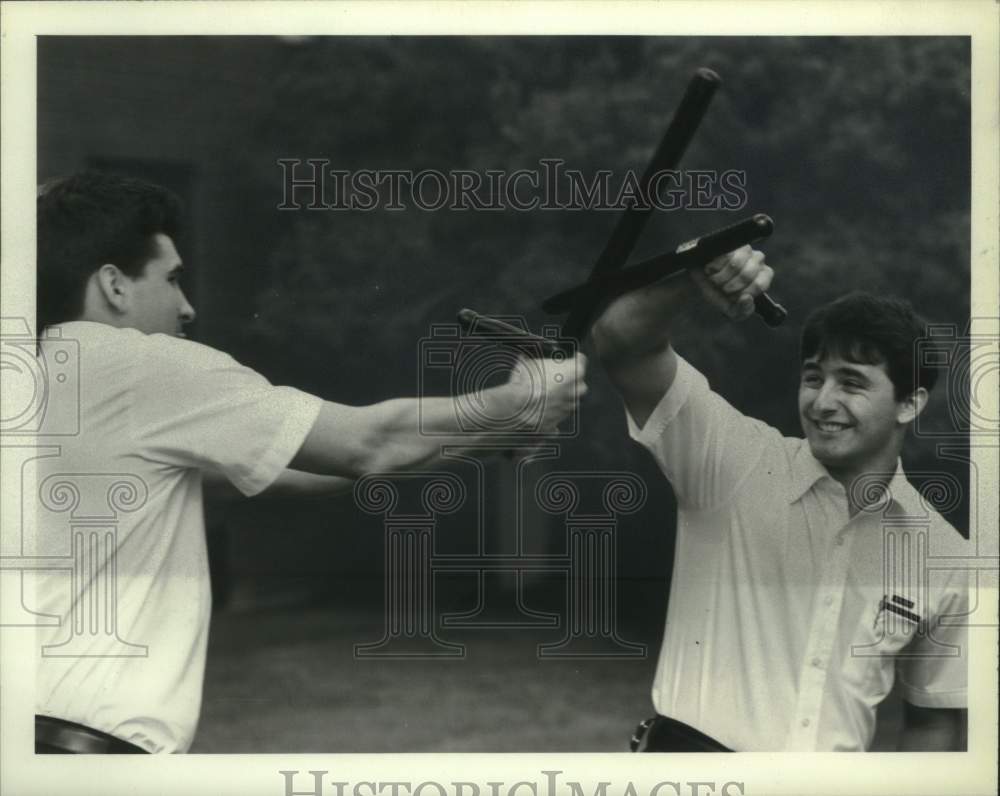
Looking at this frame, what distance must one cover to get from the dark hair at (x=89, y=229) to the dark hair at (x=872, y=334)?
188cm

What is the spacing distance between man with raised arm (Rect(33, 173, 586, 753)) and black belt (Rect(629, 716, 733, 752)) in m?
0.94

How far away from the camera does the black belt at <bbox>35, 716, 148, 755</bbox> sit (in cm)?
408

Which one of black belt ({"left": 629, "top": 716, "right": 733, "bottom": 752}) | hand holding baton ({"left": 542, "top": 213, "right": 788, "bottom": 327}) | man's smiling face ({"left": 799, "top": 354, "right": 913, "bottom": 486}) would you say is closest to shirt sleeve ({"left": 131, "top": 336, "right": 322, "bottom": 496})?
hand holding baton ({"left": 542, "top": 213, "right": 788, "bottom": 327})

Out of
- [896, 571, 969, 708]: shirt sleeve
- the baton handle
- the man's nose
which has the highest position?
the baton handle

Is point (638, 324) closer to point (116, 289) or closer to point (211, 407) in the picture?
point (211, 407)

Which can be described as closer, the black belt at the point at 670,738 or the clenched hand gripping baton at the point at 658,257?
the clenched hand gripping baton at the point at 658,257

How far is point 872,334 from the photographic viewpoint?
4.10 metres

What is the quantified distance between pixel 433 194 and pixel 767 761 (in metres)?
1.92

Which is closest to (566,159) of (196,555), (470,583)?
(470,583)

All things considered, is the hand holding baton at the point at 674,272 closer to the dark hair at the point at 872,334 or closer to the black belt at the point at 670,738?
the dark hair at the point at 872,334

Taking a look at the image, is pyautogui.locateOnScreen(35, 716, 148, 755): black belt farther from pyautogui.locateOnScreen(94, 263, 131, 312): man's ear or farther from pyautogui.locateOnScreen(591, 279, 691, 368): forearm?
pyautogui.locateOnScreen(591, 279, 691, 368): forearm

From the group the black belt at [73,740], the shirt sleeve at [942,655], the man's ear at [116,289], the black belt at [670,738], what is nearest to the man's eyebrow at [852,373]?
the shirt sleeve at [942,655]

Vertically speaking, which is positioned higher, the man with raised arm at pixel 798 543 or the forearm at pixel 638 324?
the forearm at pixel 638 324

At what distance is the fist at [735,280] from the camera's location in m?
4.03
